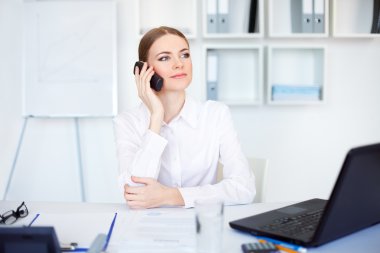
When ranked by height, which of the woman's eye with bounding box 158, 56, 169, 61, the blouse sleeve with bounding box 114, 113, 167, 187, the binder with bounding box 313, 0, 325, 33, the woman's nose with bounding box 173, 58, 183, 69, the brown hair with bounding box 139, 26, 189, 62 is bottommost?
the blouse sleeve with bounding box 114, 113, 167, 187

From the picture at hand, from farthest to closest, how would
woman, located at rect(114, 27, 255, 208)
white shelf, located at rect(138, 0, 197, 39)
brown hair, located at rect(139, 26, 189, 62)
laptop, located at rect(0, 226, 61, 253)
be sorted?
white shelf, located at rect(138, 0, 197, 39), brown hair, located at rect(139, 26, 189, 62), woman, located at rect(114, 27, 255, 208), laptop, located at rect(0, 226, 61, 253)

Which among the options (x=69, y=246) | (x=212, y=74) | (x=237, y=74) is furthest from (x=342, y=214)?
(x=237, y=74)

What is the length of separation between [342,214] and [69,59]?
235 cm

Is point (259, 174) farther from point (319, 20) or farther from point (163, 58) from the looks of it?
point (319, 20)

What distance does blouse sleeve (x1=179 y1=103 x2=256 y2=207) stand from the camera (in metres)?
1.45

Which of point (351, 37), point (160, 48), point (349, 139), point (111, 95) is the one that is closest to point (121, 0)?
point (111, 95)

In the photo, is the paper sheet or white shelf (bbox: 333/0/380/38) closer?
the paper sheet

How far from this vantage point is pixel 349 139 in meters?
3.13

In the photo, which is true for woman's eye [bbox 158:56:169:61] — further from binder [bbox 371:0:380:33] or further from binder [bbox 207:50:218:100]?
binder [bbox 371:0:380:33]

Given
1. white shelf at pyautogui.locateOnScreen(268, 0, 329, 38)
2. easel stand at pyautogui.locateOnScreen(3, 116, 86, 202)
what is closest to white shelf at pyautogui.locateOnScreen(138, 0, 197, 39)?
white shelf at pyautogui.locateOnScreen(268, 0, 329, 38)

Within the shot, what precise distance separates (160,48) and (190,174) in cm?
54

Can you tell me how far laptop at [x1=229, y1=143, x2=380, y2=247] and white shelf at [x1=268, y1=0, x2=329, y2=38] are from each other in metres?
1.93

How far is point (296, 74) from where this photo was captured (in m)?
3.07

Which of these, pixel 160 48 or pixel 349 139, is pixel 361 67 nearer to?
pixel 349 139
